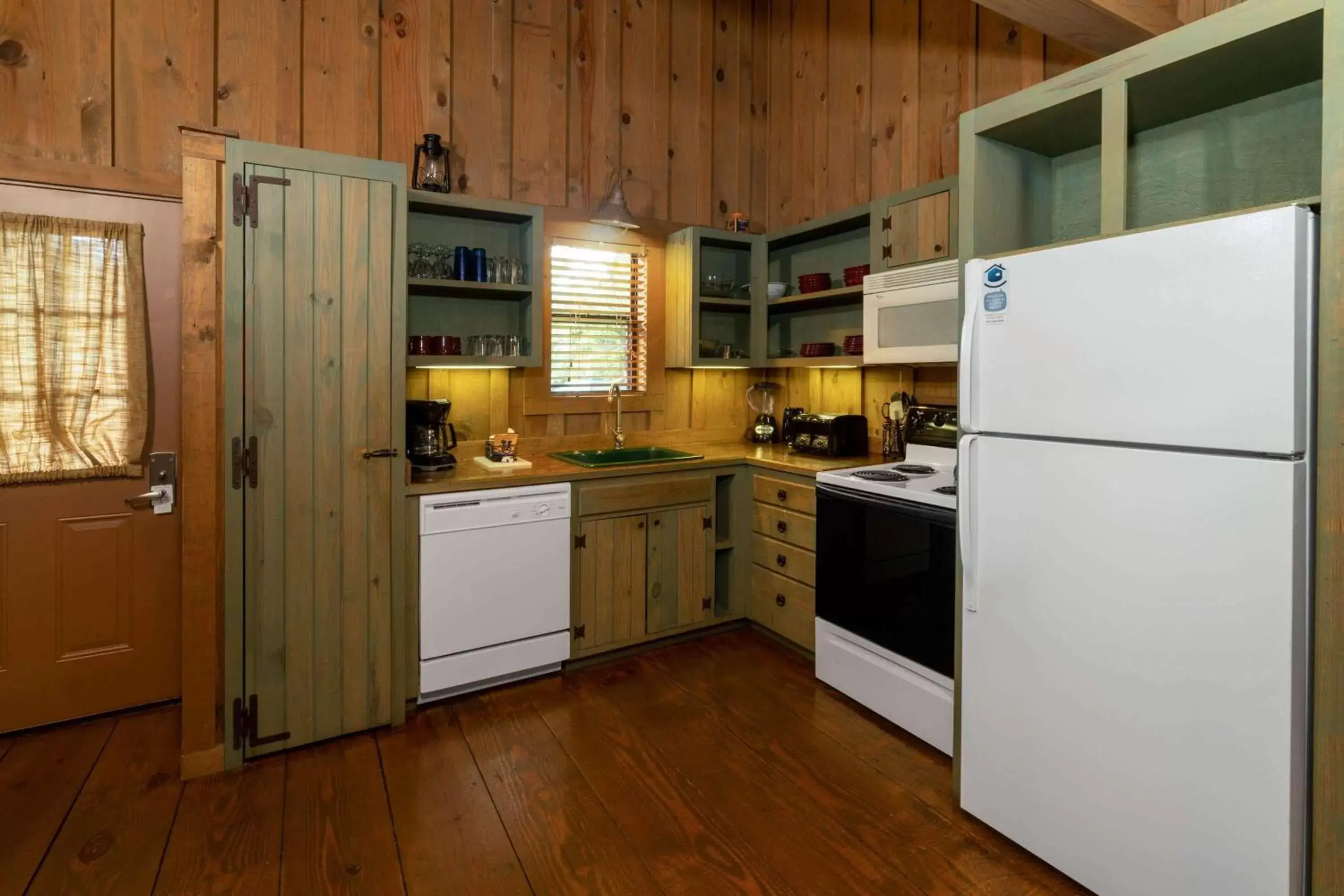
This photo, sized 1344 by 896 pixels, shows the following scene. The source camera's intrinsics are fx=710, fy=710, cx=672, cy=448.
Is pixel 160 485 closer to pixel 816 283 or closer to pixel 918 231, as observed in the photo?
pixel 816 283

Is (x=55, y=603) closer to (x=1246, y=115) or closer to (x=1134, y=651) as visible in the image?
(x=1134, y=651)

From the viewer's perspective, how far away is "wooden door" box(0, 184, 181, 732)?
265cm

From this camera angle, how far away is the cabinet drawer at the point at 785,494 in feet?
10.5

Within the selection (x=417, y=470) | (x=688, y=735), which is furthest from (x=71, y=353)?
(x=688, y=735)

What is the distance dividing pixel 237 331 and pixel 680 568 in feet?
6.91

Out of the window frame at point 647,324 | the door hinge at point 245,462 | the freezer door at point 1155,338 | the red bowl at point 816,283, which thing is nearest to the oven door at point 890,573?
the freezer door at point 1155,338

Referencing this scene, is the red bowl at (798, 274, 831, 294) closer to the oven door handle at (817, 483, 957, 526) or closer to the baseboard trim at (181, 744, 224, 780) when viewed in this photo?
the oven door handle at (817, 483, 957, 526)

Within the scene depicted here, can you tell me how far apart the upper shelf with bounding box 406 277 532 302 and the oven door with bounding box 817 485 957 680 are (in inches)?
66.8

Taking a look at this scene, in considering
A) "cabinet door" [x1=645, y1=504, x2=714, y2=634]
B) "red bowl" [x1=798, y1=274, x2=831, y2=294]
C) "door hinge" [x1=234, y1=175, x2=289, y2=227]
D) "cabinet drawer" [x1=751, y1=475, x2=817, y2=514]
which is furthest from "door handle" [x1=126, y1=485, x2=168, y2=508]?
"red bowl" [x1=798, y1=274, x2=831, y2=294]

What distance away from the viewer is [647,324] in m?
4.05

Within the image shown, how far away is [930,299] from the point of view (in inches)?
116

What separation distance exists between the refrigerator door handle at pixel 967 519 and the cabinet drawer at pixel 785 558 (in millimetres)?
1041

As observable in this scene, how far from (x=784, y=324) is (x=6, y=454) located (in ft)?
11.9

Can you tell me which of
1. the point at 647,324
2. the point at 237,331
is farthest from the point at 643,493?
the point at 237,331
